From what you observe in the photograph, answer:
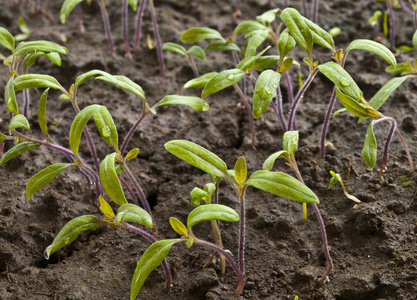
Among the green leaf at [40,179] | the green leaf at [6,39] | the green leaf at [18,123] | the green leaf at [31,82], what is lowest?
the green leaf at [40,179]

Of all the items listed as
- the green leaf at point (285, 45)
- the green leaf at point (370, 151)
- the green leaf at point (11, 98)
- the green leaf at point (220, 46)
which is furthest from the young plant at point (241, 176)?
the green leaf at point (220, 46)

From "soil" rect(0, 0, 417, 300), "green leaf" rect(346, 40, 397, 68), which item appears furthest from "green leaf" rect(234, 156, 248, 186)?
"green leaf" rect(346, 40, 397, 68)

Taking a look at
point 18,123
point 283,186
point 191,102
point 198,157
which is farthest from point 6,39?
point 283,186

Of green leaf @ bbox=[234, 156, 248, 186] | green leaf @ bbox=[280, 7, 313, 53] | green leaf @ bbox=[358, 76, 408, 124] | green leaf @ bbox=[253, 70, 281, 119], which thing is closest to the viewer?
green leaf @ bbox=[234, 156, 248, 186]

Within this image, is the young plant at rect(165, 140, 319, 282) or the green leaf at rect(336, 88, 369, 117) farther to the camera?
the green leaf at rect(336, 88, 369, 117)

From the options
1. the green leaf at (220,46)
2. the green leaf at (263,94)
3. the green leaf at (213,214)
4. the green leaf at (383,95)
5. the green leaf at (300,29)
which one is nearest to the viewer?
the green leaf at (213,214)

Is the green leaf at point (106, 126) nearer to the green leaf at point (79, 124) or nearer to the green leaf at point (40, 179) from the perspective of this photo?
the green leaf at point (79, 124)

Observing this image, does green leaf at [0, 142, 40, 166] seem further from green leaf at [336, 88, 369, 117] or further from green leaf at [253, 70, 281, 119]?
green leaf at [336, 88, 369, 117]

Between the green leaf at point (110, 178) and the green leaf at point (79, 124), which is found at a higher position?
the green leaf at point (79, 124)

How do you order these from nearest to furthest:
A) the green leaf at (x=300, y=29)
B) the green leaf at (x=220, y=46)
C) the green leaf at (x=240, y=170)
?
1. the green leaf at (x=240, y=170)
2. the green leaf at (x=300, y=29)
3. the green leaf at (x=220, y=46)
